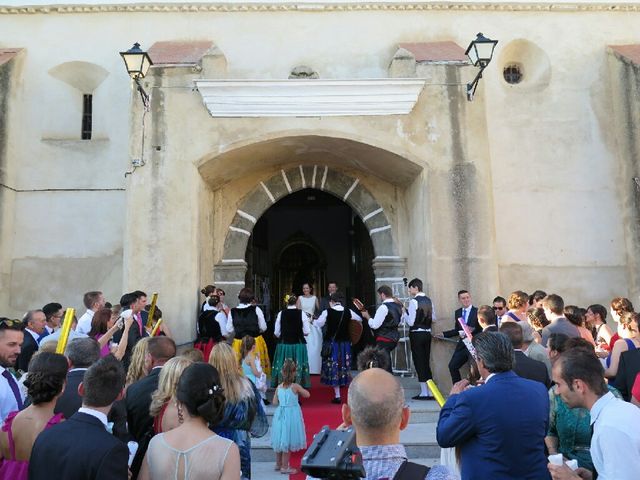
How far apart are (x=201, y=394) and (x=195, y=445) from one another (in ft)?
0.74

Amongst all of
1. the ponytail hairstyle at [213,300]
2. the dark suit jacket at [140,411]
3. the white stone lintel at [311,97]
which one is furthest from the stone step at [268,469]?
the white stone lintel at [311,97]

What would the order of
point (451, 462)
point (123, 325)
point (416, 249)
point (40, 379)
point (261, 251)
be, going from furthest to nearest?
1. point (261, 251)
2. point (416, 249)
3. point (123, 325)
4. point (451, 462)
5. point (40, 379)

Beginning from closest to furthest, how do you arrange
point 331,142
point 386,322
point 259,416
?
point 259,416 < point 386,322 < point 331,142

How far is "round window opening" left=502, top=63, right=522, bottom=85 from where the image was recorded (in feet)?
36.9

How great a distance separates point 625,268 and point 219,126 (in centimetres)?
787

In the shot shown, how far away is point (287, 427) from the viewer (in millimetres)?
5883

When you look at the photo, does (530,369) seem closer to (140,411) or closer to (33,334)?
(140,411)

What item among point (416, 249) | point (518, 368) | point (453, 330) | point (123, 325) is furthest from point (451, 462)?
point (416, 249)

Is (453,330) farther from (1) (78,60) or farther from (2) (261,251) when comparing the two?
(1) (78,60)

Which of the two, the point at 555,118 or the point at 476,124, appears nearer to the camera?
the point at 476,124

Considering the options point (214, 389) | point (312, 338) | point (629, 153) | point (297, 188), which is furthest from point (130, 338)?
point (629, 153)

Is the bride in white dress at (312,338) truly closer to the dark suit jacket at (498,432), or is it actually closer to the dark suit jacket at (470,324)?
the dark suit jacket at (470,324)

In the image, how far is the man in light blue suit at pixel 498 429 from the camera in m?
2.81

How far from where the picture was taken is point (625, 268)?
10500 mm
